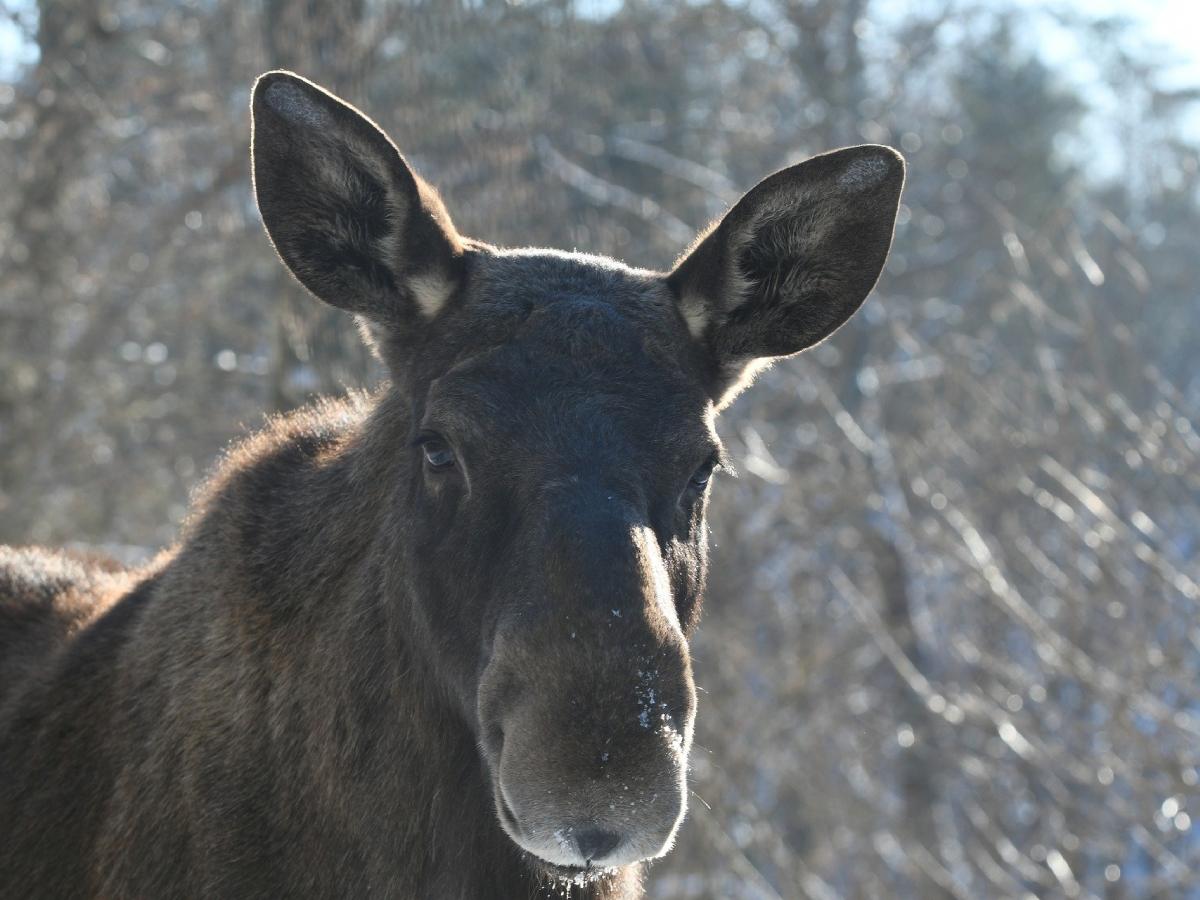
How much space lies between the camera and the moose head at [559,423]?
2643mm

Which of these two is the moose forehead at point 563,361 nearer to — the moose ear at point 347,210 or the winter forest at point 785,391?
the moose ear at point 347,210

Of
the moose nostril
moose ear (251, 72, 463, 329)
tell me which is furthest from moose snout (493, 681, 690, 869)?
moose ear (251, 72, 463, 329)

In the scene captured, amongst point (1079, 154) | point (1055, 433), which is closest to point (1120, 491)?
point (1055, 433)

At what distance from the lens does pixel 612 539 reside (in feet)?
9.39

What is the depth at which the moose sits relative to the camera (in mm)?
2754

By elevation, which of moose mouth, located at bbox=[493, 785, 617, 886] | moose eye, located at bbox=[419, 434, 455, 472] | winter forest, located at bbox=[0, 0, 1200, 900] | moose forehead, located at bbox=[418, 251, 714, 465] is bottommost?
winter forest, located at bbox=[0, 0, 1200, 900]

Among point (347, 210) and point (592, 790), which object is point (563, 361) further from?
point (592, 790)

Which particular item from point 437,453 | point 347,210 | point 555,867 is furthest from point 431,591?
point 347,210

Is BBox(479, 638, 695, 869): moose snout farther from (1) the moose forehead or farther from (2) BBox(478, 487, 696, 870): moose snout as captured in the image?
(1) the moose forehead

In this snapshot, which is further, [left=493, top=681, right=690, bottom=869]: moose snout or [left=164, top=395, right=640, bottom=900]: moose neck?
[left=164, top=395, right=640, bottom=900]: moose neck

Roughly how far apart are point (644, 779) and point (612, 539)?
0.53 meters

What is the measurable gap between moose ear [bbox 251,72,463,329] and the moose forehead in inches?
5.9

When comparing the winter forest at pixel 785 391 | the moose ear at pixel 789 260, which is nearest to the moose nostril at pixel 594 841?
the moose ear at pixel 789 260

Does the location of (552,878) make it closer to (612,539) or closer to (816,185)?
(612,539)
